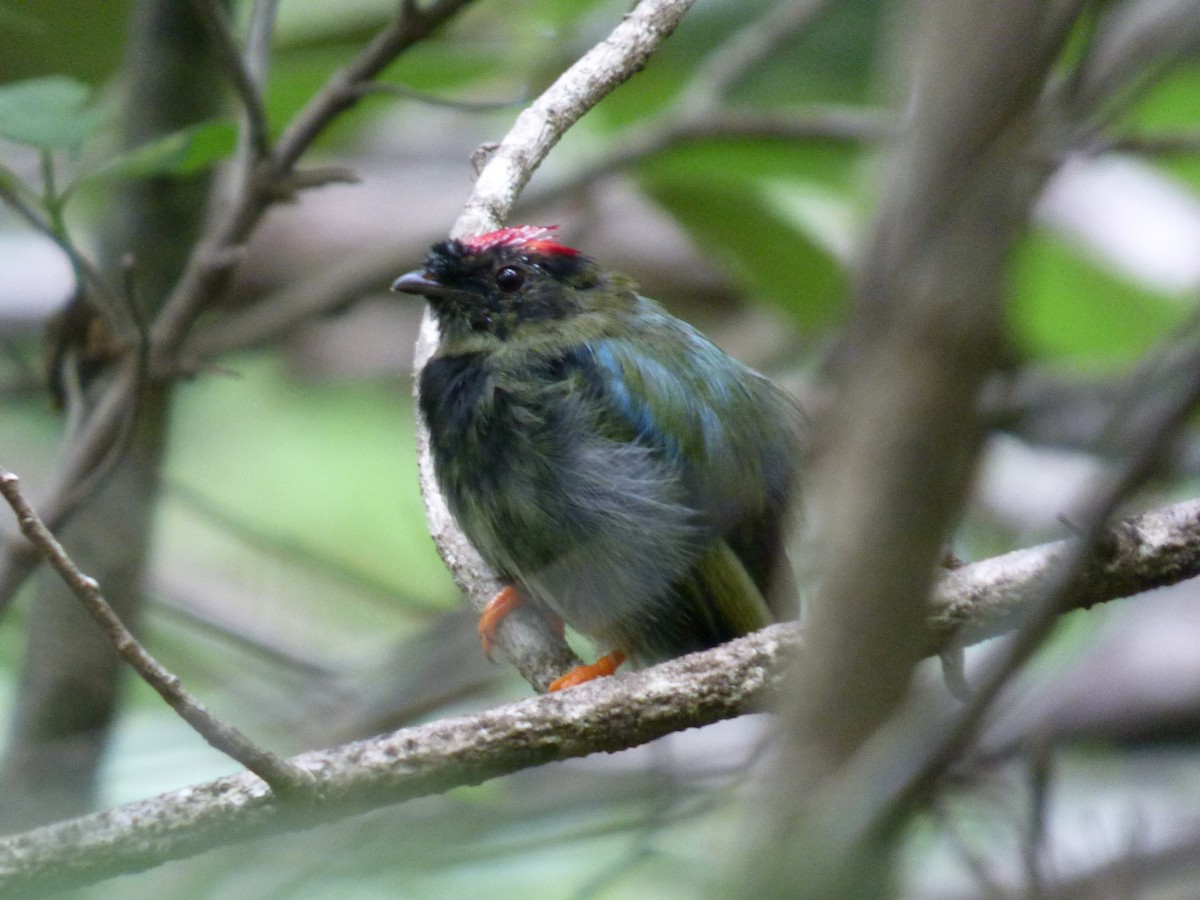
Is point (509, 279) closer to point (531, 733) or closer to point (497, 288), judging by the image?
point (497, 288)

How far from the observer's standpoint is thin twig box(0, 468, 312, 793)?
1.81m

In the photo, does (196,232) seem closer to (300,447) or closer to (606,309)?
(606,309)

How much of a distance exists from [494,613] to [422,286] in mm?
905

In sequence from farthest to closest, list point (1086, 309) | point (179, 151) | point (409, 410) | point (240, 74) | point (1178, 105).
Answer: point (409, 410) < point (1086, 309) < point (1178, 105) < point (240, 74) < point (179, 151)

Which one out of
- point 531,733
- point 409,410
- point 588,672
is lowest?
point 409,410

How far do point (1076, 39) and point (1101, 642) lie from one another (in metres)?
2.04

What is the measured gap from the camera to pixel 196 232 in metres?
4.11

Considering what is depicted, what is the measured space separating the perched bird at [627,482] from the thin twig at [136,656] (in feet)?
4.29

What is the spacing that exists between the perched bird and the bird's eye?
0.45ft

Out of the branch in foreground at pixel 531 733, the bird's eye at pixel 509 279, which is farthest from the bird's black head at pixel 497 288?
the branch in foreground at pixel 531 733

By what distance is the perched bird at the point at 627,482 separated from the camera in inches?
127

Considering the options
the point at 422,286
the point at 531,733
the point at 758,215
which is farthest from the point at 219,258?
the point at 758,215

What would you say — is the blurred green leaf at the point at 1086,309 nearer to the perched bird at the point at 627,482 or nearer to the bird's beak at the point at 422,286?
the perched bird at the point at 627,482

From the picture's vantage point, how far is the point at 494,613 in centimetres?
304
